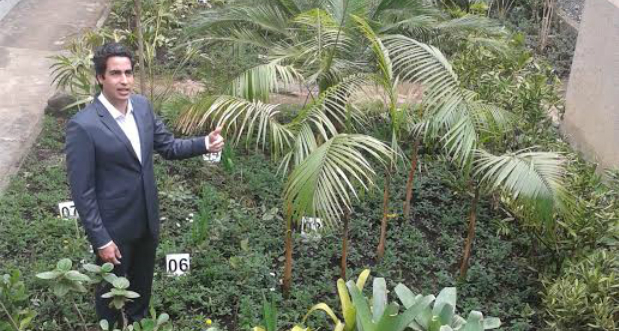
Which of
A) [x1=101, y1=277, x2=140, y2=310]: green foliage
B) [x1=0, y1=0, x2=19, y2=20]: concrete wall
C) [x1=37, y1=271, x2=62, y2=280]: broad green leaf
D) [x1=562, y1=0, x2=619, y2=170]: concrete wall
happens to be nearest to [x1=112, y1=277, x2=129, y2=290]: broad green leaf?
[x1=101, y1=277, x2=140, y2=310]: green foliage

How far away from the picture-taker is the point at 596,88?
5680mm

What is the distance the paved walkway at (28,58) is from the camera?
18.5 ft

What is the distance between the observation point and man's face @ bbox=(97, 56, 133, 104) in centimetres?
308

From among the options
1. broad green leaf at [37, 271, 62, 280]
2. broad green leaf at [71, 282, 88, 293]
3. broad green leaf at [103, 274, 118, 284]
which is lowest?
broad green leaf at [71, 282, 88, 293]

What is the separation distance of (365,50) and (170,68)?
314 cm

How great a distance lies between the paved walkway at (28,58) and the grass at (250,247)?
0.38m

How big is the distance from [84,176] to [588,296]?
2.54 meters

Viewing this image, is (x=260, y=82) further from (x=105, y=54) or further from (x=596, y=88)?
(x=596, y=88)

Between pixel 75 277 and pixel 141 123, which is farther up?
pixel 141 123

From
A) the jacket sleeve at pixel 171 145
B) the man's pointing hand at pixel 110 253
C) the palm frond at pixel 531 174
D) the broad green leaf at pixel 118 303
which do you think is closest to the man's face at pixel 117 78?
the jacket sleeve at pixel 171 145

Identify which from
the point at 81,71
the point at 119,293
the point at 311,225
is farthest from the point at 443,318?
the point at 81,71

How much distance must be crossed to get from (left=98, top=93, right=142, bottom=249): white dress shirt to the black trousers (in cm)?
30

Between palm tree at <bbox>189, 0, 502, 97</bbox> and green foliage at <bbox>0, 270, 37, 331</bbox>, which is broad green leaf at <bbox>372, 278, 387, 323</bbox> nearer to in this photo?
palm tree at <bbox>189, 0, 502, 97</bbox>

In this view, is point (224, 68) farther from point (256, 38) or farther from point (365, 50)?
point (365, 50)
